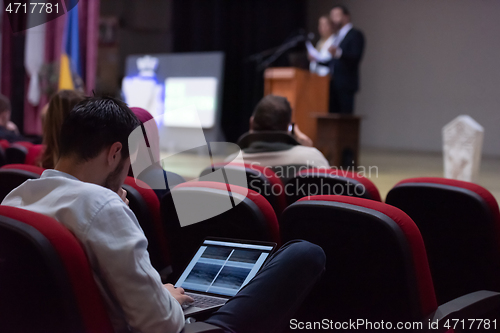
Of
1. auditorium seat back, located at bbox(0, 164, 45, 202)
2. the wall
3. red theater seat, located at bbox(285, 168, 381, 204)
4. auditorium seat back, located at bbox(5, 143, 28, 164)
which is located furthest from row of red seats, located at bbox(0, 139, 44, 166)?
the wall

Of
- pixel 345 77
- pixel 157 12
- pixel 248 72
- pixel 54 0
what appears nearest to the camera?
pixel 54 0

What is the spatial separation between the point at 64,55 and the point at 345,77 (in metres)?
3.21

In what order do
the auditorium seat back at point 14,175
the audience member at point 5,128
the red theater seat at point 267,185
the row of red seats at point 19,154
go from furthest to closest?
1. the audience member at point 5,128
2. the row of red seats at point 19,154
3. the red theater seat at point 267,185
4. the auditorium seat back at point 14,175

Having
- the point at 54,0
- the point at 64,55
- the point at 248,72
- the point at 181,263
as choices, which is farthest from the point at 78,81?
the point at 181,263

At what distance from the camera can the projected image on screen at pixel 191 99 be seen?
21.9 ft

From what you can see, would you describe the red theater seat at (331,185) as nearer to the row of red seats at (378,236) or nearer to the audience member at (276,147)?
the row of red seats at (378,236)

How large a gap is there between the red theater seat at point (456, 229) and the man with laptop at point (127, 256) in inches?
21.1

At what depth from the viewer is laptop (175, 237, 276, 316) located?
1.14 meters

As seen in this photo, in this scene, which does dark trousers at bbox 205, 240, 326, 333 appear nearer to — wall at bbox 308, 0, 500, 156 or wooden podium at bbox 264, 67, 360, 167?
wooden podium at bbox 264, 67, 360, 167

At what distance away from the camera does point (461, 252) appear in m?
1.44

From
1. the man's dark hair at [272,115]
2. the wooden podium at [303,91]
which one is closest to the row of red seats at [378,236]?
the man's dark hair at [272,115]

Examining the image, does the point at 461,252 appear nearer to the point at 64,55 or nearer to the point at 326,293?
the point at 326,293

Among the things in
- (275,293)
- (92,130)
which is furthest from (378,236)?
(92,130)

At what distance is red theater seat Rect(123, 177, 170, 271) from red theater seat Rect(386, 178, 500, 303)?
2.67 feet
